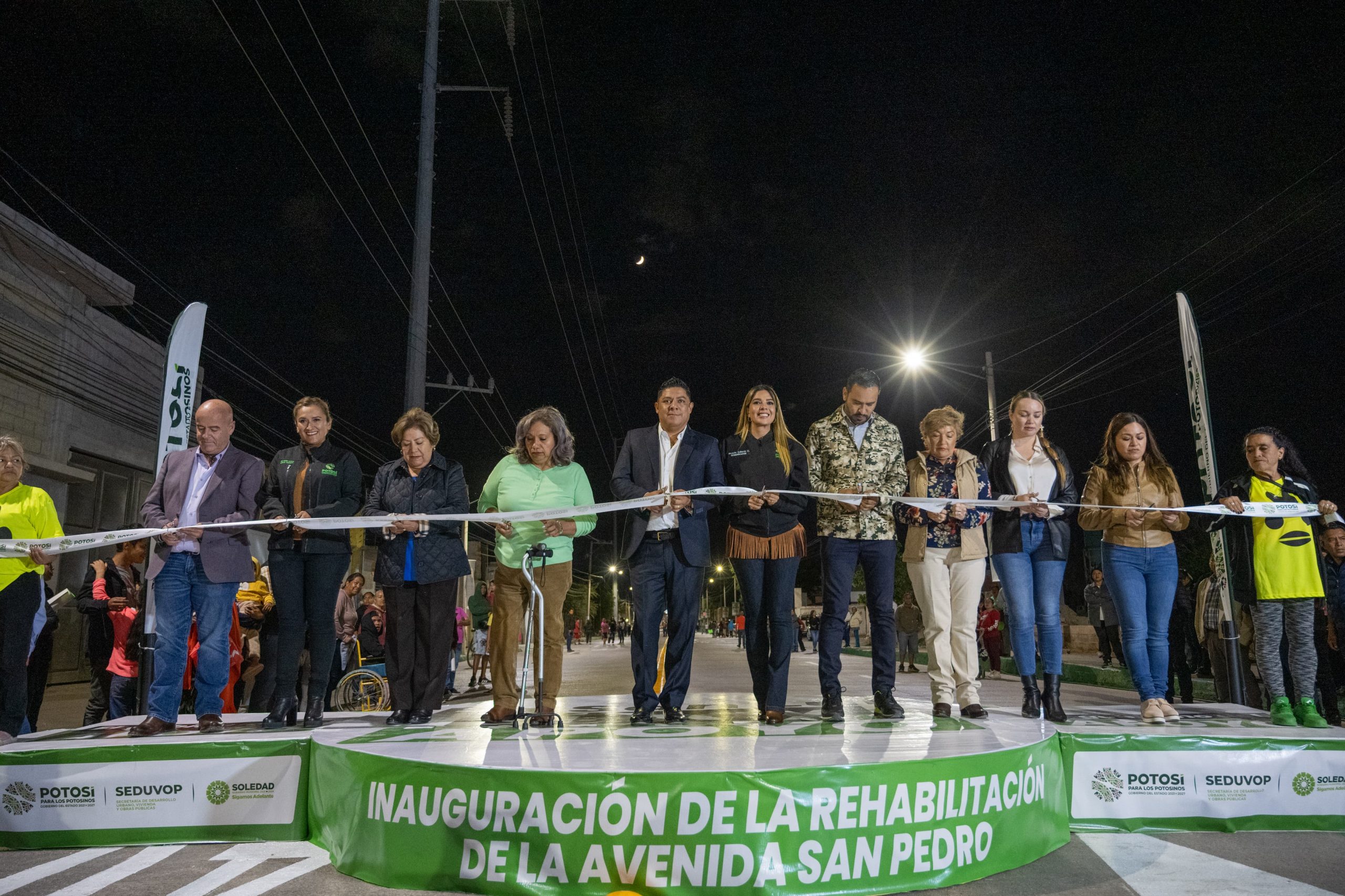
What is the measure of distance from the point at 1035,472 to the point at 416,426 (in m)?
3.94

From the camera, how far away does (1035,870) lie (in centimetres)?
365

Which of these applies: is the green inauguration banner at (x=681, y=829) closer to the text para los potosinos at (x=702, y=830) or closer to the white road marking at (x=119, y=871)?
the text para los potosinos at (x=702, y=830)

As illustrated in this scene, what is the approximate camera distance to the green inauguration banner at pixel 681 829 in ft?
10.3

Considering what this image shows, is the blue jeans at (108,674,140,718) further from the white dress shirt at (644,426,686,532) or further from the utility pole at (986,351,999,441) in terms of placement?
the utility pole at (986,351,999,441)

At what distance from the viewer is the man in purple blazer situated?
16.1 feet

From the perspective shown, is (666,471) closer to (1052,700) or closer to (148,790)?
(1052,700)

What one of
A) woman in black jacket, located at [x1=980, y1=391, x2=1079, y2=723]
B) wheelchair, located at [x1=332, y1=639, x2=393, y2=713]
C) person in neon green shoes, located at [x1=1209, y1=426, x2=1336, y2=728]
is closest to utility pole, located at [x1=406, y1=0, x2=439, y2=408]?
wheelchair, located at [x1=332, y1=639, x2=393, y2=713]

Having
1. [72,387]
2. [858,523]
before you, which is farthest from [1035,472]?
[72,387]

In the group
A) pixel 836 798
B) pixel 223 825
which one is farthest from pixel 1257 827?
pixel 223 825

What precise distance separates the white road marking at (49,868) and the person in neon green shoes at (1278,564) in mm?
6364

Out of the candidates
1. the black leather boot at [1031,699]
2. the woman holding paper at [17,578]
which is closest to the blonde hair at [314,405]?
the woman holding paper at [17,578]

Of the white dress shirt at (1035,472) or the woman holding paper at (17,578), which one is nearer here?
the woman holding paper at (17,578)

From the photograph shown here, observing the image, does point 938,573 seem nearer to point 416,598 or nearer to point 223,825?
point 416,598

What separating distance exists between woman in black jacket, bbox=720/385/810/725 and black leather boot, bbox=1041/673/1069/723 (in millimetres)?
1549
